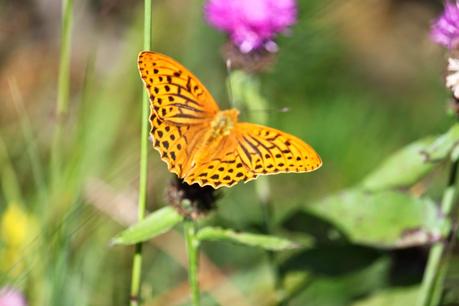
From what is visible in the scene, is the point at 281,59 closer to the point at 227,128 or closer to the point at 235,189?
the point at 235,189

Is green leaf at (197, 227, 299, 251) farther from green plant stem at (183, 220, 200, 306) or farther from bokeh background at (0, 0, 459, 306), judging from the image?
bokeh background at (0, 0, 459, 306)

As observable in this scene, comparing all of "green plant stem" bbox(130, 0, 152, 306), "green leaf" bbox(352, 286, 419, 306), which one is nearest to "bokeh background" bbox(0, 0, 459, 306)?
"green leaf" bbox(352, 286, 419, 306)

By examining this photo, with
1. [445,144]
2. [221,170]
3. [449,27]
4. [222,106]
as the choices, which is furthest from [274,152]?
[222,106]

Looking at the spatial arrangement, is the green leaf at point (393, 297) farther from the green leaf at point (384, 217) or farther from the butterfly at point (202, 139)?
the butterfly at point (202, 139)

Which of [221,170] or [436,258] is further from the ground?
[221,170]

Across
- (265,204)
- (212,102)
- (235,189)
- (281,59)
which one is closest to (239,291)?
(265,204)

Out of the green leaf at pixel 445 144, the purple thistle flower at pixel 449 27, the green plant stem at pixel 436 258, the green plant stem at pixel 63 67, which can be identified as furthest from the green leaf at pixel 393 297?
the green plant stem at pixel 63 67

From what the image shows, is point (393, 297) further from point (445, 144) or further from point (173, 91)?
point (173, 91)
